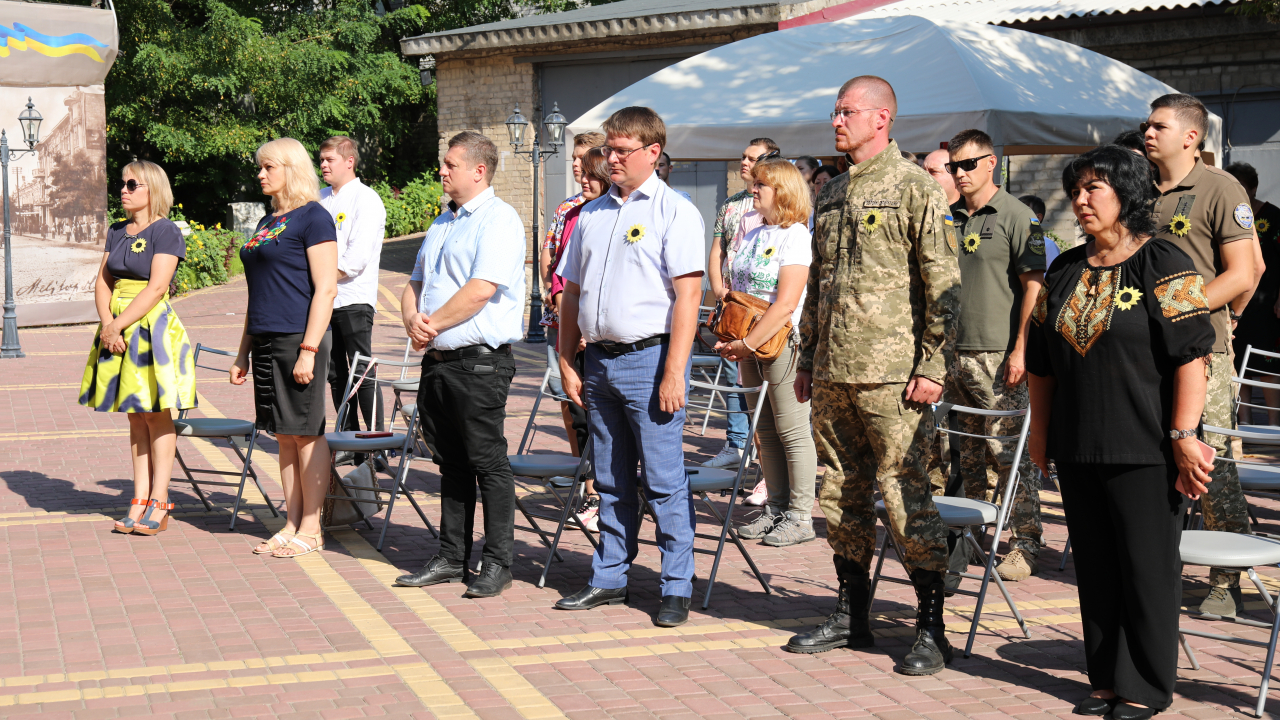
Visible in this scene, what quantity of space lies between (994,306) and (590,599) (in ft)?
7.60

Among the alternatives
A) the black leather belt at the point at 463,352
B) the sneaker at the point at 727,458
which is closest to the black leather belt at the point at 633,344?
the black leather belt at the point at 463,352

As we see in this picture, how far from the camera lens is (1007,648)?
189 inches

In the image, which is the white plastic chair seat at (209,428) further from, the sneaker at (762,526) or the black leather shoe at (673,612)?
the black leather shoe at (673,612)

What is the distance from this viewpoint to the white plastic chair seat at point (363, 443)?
630 centimetres

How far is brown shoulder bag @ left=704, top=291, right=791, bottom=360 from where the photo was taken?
6027 mm

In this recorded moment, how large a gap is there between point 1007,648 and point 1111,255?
164 cm

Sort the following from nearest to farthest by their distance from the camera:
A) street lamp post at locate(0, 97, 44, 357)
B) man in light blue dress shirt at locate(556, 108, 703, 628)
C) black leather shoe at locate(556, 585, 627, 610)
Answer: man in light blue dress shirt at locate(556, 108, 703, 628)
black leather shoe at locate(556, 585, 627, 610)
street lamp post at locate(0, 97, 44, 357)

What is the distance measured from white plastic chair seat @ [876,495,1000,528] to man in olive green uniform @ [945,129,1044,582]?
95 cm

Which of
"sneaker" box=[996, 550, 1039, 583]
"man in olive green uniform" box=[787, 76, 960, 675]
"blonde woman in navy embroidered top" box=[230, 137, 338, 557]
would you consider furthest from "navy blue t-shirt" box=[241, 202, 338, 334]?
"sneaker" box=[996, 550, 1039, 583]

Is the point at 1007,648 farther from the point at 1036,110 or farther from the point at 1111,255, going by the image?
the point at 1036,110

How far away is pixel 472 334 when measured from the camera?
17.7ft

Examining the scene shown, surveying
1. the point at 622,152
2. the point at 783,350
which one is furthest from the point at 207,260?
the point at 622,152

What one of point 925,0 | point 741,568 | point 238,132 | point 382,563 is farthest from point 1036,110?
point 238,132

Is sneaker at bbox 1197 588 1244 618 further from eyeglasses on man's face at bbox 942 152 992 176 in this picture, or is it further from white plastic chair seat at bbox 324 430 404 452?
white plastic chair seat at bbox 324 430 404 452
